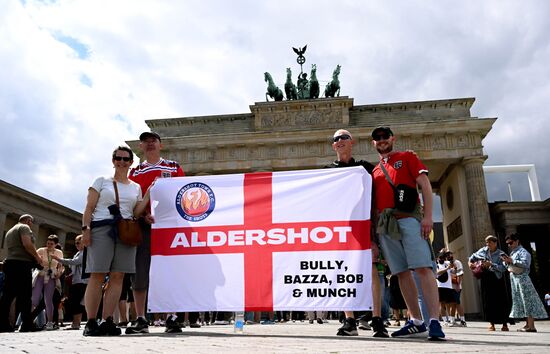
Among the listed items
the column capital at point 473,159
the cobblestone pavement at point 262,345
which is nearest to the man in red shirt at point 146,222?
the cobblestone pavement at point 262,345

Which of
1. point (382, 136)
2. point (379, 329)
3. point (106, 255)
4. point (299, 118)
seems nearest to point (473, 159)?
point (299, 118)

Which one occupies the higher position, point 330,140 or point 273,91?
point 273,91

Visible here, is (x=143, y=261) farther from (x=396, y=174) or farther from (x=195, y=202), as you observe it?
(x=396, y=174)

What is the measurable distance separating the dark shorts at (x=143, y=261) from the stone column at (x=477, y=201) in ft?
71.0

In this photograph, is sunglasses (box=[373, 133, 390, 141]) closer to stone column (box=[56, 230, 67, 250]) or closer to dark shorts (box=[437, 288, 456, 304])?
dark shorts (box=[437, 288, 456, 304])

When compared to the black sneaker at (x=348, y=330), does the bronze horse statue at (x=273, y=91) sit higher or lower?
higher

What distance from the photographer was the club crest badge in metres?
5.10

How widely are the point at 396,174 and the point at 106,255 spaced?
2.89m

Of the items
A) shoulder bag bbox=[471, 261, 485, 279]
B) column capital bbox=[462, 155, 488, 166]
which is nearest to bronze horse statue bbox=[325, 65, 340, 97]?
column capital bbox=[462, 155, 488, 166]

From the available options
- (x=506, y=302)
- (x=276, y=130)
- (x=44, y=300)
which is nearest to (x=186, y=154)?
(x=276, y=130)

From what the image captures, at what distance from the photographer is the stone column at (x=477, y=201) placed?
77.6 ft

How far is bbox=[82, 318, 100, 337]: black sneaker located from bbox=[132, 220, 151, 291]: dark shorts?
65cm

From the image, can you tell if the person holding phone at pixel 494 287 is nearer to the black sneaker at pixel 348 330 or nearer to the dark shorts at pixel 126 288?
the black sneaker at pixel 348 330

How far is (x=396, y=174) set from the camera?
172 inches
